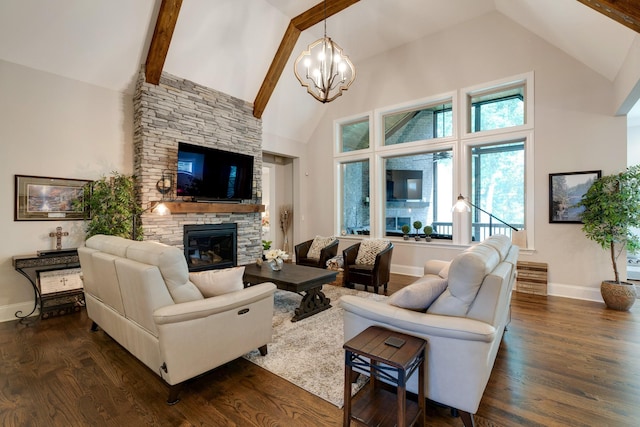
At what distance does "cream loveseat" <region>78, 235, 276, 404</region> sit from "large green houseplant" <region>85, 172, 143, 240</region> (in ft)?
5.89

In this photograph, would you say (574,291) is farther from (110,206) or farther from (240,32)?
(110,206)

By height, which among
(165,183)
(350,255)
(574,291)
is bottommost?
(574,291)

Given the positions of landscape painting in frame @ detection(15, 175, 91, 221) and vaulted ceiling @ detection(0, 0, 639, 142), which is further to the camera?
landscape painting in frame @ detection(15, 175, 91, 221)

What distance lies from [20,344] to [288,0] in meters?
5.92

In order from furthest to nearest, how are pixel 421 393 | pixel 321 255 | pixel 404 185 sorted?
pixel 404 185 → pixel 321 255 → pixel 421 393

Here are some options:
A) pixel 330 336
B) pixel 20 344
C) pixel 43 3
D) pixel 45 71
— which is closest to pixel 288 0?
pixel 43 3

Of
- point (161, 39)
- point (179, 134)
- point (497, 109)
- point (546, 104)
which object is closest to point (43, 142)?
point (179, 134)

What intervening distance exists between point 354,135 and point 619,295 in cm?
546

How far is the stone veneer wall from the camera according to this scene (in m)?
4.64

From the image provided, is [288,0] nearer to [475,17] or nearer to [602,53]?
[475,17]

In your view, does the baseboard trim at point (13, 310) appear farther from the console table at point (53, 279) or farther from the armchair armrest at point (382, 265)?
the armchair armrest at point (382, 265)

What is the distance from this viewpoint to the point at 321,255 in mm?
5168

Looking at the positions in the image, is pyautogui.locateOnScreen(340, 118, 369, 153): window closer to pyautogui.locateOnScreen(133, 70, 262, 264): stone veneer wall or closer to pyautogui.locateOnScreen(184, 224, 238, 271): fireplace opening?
pyautogui.locateOnScreen(133, 70, 262, 264): stone veneer wall

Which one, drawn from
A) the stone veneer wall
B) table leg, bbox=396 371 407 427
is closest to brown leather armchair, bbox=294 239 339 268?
the stone veneer wall
